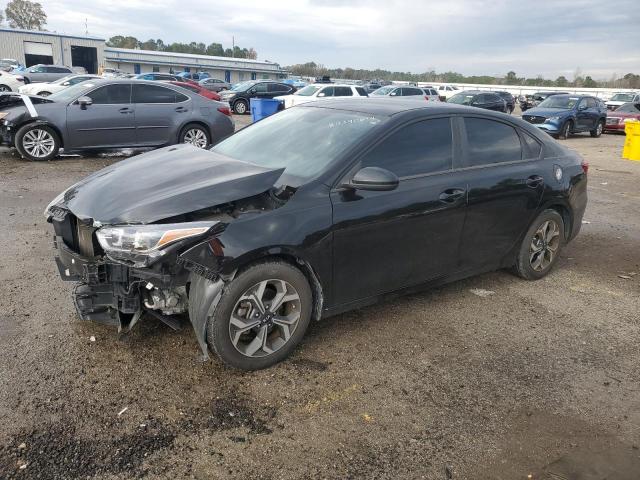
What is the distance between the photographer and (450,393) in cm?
316

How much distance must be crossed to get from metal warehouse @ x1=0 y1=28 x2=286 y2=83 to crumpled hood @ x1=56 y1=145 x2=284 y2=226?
192 ft

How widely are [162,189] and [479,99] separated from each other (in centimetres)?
2341

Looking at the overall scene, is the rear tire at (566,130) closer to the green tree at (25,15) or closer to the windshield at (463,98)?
the windshield at (463,98)

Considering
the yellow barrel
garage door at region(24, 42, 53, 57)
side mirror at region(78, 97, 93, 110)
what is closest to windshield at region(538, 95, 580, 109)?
the yellow barrel

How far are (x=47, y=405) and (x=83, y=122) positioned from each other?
8327 mm

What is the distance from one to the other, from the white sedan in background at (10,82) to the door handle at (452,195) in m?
26.1

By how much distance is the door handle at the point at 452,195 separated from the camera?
3918 mm

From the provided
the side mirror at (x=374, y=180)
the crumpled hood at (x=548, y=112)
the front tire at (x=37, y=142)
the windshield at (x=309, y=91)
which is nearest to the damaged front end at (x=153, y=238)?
the side mirror at (x=374, y=180)

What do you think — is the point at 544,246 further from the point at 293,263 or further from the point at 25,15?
the point at 25,15

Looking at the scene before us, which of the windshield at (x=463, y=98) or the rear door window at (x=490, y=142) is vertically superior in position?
the windshield at (x=463, y=98)

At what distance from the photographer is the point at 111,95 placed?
33.6 ft

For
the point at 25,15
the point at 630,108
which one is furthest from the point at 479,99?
the point at 25,15

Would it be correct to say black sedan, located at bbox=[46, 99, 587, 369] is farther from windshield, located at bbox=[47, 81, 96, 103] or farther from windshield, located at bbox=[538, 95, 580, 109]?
windshield, located at bbox=[538, 95, 580, 109]

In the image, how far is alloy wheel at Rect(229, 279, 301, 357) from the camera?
3.15m
